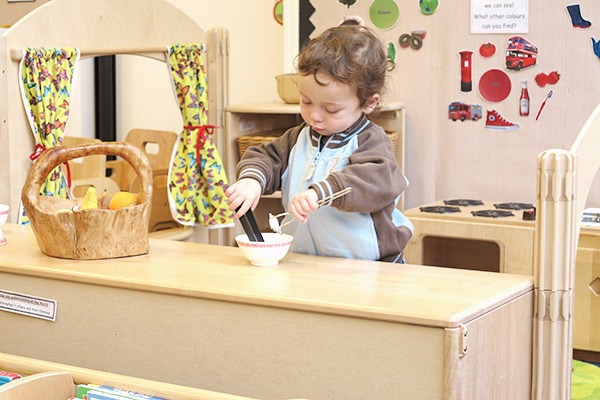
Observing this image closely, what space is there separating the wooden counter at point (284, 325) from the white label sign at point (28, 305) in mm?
11

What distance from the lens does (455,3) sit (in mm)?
3016

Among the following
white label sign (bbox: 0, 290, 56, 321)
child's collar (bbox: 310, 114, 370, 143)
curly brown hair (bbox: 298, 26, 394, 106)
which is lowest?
white label sign (bbox: 0, 290, 56, 321)

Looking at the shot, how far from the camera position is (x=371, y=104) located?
4.97 feet

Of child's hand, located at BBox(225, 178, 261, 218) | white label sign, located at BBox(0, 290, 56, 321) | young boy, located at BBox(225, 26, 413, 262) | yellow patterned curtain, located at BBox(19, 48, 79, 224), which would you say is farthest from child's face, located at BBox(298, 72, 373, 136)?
yellow patterned curtain, located at BBox(19, 48, 79, 224)

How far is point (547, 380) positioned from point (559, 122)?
1842 mm

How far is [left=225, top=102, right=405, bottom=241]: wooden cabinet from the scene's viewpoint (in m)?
2.84

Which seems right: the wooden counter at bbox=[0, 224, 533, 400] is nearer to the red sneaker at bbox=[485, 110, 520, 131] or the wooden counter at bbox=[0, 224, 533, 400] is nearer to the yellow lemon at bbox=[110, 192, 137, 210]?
the yellow lemon at bbox=[110, 192, 137, 210]

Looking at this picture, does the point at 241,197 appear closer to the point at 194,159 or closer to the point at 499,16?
the point at 194,159

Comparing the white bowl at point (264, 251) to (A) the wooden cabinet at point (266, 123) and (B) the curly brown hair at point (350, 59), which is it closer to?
(B) the curly brown hair at point (350, 59)

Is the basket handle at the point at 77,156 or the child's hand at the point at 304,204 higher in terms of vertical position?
A: the basket handle at the point at 77,156

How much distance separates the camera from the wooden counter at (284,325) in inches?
41.8

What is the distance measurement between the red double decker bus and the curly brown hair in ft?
5.22

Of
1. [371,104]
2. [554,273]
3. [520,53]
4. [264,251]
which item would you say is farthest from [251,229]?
[520,53]

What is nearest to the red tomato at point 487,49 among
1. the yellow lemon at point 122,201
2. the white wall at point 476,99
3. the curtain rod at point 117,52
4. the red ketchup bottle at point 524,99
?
the white wall at point 476,99
